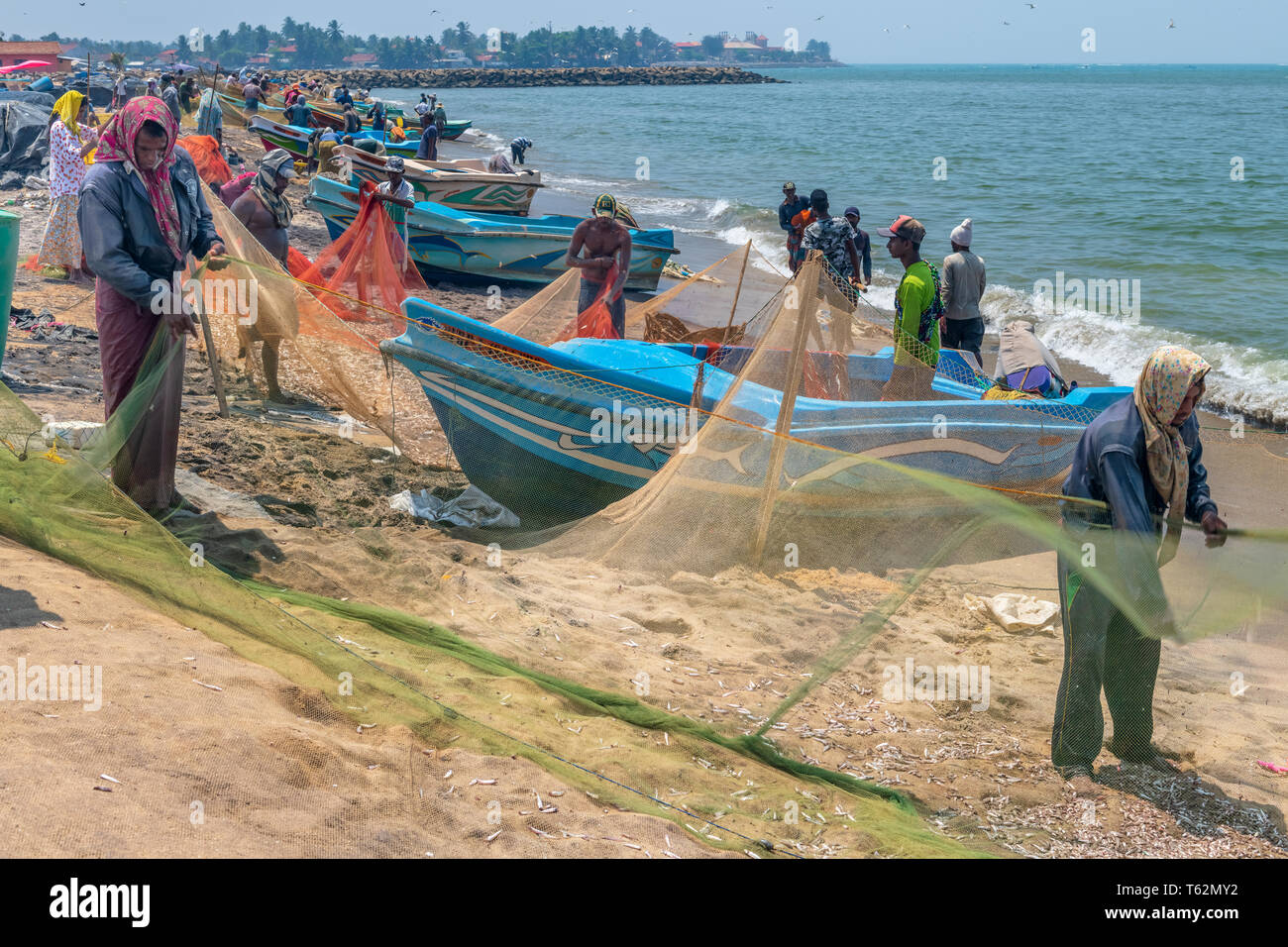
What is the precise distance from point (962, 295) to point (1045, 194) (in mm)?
22904

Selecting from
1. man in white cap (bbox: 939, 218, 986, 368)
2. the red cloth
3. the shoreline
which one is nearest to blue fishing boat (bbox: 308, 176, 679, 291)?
man in white cap (bbox: 939, 218, 986, 368)

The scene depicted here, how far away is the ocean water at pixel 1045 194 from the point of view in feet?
51.1

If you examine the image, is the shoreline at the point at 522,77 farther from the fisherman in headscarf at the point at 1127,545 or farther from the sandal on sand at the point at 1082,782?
the sandal on sand at the point at 1082,782

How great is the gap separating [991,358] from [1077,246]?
9756 mm

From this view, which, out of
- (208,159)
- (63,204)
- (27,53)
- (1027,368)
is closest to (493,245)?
(208,159)

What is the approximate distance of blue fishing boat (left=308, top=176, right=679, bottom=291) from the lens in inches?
589

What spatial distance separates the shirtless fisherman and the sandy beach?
2.42 meters

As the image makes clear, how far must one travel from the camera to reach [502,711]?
13.0 feet

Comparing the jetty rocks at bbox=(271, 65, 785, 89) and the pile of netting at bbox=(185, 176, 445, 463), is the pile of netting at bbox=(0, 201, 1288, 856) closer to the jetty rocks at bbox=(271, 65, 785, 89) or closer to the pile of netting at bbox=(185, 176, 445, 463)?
the pile of netting at bbox=(185, 176, 445, 463)

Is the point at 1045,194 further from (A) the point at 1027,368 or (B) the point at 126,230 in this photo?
(B) the point at 126,230

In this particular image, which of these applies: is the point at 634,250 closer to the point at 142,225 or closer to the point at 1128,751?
the point at 142,225

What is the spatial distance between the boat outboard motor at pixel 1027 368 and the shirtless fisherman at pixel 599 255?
302 centimetres

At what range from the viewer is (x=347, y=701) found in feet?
12.3

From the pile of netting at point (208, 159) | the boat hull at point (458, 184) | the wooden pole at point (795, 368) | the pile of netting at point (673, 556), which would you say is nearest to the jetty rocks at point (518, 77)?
the boat hull at point (458, 184)
